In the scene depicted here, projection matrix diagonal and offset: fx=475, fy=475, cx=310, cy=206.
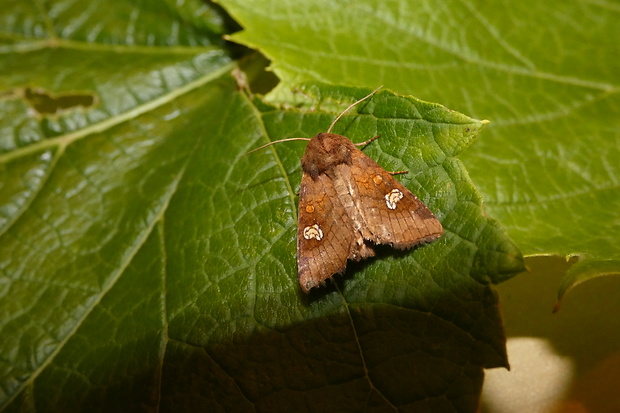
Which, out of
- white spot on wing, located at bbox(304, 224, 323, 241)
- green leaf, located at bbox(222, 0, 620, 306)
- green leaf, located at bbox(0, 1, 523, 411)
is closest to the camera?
green leaf, located at bbox(0, 1, 523, 411)

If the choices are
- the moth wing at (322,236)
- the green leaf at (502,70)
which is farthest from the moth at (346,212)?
the green leaf at (502,70)

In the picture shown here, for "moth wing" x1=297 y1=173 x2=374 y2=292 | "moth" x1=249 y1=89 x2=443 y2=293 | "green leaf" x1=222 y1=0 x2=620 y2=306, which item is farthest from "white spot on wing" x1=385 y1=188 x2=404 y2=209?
"green leaf" x1=222 y1=0 x2=620 y2=306

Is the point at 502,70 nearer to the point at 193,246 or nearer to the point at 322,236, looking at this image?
the point at 322,236

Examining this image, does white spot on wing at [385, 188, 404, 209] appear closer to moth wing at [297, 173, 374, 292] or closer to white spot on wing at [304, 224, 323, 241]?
moth wing at [297, 173, 374, 292]

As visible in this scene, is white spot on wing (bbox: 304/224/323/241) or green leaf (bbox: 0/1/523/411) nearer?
green leaf (bbox: 0/1/523/411)

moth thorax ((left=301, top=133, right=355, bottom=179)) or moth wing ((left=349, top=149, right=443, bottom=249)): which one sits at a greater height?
moth thorax ((left=301, top=133, right=355, bottom=179))

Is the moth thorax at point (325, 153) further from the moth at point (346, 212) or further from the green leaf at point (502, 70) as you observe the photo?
the green leaf at point (502, 70)

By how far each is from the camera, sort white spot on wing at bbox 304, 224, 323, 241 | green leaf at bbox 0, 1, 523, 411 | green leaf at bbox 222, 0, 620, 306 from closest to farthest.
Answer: green leaf at bbox 0, 1, 523, 411 → white spot on wing at bbox 304, 224, 323, 241 → green leaf at bbox 222, 0, 620, 306

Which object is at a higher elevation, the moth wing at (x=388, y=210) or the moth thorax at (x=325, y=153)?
the moth thorax at (x=325, y=153)
